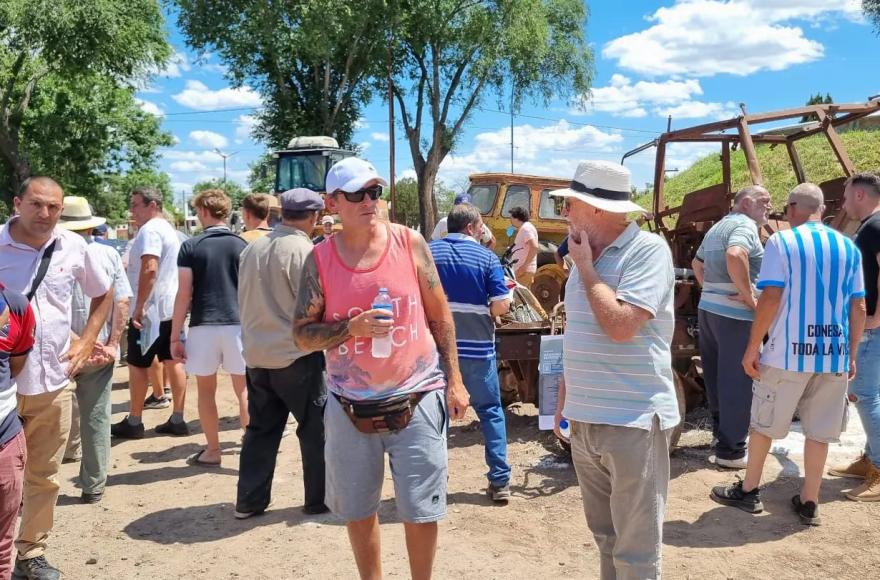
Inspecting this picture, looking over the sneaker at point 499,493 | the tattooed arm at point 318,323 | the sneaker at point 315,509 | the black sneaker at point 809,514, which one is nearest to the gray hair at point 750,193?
the black sneaker at point 809,514

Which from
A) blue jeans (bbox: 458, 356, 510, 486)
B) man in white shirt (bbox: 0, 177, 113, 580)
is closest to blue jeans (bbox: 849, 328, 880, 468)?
blue jeans (bbox: 458, 356, 510, 486)

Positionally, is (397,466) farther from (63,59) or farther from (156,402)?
(63,59)

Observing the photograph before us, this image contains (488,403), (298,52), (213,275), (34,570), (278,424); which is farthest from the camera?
(298,52)

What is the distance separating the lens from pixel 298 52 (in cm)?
2533

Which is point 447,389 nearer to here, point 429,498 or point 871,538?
point 429,498

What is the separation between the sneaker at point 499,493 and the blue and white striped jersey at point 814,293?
174 cm

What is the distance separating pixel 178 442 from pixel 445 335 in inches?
150

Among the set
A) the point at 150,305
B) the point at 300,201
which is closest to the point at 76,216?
the point at 150,305

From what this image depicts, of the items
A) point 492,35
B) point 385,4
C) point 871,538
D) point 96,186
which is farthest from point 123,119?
point 871,538

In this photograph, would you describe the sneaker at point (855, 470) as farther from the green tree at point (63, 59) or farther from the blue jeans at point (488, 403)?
the green tree at point (63, 59)

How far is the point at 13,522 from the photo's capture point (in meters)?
2.87

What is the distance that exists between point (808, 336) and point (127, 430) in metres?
5.11

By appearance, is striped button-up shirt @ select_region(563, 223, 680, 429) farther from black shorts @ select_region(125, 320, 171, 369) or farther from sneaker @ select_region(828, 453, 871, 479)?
black shorts @ select_region(125, 320, 171, 369)

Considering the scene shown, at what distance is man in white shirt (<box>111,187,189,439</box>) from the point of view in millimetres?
5707
